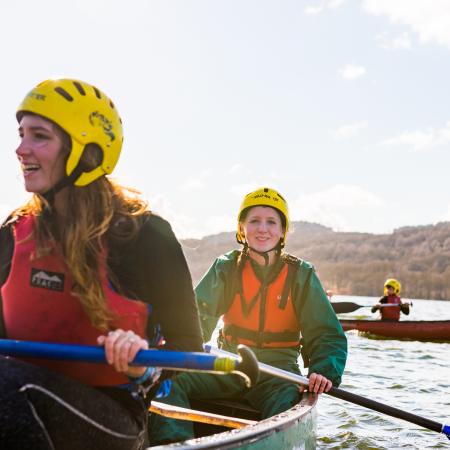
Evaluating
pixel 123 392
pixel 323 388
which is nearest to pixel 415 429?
pixel 323 388

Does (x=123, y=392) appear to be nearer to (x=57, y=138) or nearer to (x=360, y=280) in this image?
(x=57, y=138)

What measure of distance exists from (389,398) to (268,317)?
16.5 feet

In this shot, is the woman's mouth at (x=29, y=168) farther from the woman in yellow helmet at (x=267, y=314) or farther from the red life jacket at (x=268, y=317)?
the red life jacket at (x=268, y=317)

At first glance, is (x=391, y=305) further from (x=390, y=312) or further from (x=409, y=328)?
(x=409, y=328)

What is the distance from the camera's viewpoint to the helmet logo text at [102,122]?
Result: 7.47ft

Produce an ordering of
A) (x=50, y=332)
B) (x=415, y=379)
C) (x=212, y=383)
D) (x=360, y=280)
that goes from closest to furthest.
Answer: (x=50, y=332) < (x=212, y=383) < (x=415, y=379) < (x=360, y=280)

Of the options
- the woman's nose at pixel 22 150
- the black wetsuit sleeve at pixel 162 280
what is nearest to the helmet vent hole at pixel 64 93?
the woman's nose at pixel 22 150

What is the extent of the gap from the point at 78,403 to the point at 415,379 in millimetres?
10679

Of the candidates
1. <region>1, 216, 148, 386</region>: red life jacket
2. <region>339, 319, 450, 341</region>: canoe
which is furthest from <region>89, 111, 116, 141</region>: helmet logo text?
<region>339, 319, 450, 341</region>: canoe

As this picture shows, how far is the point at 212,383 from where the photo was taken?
4.95 metres

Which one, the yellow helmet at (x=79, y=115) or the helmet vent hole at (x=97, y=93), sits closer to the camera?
the yellow helmet at (x=79, y=115)

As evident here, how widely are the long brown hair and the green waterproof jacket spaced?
2.94 meters

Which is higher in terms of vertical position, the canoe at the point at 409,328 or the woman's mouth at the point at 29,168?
the woman's mouth at the point at 29,168

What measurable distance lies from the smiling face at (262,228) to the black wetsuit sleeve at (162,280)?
3.17 m
